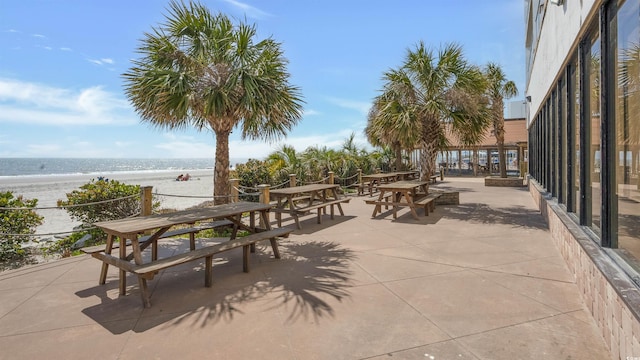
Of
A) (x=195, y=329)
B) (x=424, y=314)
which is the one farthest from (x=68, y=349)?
(x=424, y=314)

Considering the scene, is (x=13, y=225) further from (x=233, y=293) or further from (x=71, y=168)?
(x=71, y=168)

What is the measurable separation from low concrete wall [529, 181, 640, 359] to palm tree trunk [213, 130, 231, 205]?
239 inches

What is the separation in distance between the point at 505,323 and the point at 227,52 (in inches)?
257

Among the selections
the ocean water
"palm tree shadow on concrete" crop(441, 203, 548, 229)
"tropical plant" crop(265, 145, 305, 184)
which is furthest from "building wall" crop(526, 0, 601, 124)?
the ocean water

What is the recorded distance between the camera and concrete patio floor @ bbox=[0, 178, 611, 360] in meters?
2.79

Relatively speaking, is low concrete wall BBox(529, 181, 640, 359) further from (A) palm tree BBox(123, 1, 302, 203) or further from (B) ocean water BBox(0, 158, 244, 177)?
(B) ocean water BBox(0, 158, 244, 177)

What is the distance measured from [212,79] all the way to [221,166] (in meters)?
1.86

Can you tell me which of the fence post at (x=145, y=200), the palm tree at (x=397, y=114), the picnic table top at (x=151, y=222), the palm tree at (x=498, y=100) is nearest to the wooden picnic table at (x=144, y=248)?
the picnic table top at (x=151, y=222)

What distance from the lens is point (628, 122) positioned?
268cm

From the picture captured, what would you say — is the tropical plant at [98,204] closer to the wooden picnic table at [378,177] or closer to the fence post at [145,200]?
the fence post at [145,200]

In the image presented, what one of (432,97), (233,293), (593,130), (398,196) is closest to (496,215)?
(398,196)

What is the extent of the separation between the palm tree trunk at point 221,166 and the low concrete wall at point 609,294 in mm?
6082

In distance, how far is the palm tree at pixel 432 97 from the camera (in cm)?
986

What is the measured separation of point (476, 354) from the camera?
8.63 ft
